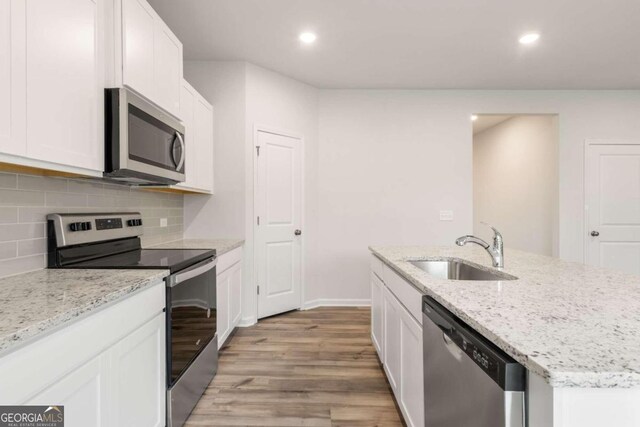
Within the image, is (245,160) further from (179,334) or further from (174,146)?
(179,334)

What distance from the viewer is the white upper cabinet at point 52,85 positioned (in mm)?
1058

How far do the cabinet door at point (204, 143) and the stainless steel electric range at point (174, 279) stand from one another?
0.80 meters

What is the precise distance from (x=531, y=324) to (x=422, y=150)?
3514mm

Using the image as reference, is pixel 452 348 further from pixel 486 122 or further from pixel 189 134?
pixel 486 122

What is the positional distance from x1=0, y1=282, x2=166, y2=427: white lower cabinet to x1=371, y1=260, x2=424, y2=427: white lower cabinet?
115 centimetres

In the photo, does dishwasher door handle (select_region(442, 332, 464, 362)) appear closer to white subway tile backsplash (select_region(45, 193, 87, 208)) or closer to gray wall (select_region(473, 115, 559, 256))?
white subway tile backsplash (select_region(45, 193, 87, 208))

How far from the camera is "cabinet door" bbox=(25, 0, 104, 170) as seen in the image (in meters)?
1.15

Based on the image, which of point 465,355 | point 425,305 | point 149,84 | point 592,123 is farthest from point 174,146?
point 592,123

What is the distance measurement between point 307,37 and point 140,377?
2.76 metres

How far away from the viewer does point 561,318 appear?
852 mm

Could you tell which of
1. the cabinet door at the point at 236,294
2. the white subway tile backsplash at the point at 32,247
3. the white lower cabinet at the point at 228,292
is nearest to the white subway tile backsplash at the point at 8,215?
the white subway tile backsplash at the point at 32,247

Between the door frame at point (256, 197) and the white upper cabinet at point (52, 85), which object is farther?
the door frame at point (256, 197)

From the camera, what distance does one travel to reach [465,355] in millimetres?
932

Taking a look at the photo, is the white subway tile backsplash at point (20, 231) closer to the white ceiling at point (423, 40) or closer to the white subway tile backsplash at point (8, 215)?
the white subway tile backsplash at point (8, 215)
